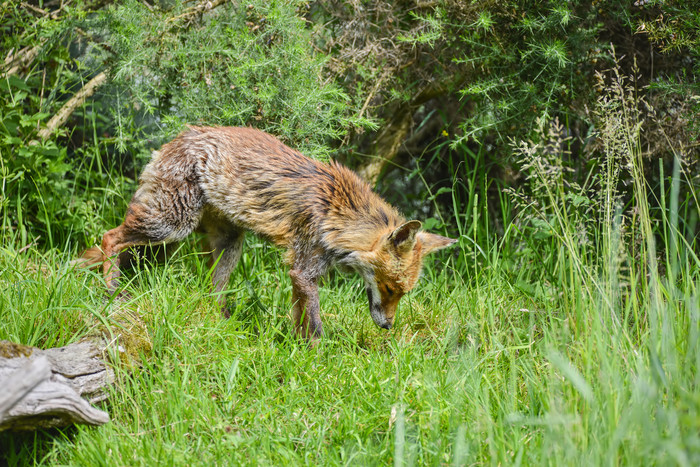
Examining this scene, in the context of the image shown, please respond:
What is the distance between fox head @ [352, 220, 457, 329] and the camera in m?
4.82

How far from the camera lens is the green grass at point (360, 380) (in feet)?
9.37

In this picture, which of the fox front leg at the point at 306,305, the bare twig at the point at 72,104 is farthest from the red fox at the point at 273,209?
the bare twig at the point at 72,104

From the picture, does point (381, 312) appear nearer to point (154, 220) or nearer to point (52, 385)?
point (154, 220)

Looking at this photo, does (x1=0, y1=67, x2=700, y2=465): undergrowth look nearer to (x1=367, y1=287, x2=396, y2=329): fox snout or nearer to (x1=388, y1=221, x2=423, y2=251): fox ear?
(x1=367, y1=287, x2=396, y2=329): fox snout

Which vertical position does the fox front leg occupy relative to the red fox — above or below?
below

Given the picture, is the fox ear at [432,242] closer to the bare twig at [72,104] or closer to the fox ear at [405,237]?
the fox ear at [405,237]

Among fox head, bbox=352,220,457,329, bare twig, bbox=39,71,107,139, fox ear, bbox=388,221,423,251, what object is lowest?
fox head, bbox=352,220,457,329

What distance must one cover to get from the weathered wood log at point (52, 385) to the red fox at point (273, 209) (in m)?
1.30

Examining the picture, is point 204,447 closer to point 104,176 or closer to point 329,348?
point 329,348

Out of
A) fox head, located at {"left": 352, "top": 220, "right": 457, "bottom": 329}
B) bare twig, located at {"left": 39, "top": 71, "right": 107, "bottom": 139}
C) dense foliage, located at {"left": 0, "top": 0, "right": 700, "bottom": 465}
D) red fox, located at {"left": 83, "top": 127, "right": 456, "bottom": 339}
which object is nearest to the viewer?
dense foliage, located at {"left": 0, "top": 0, "right": 700, "bottom": 465}

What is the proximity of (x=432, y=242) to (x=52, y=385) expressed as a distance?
121 inches

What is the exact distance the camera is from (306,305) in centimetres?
492

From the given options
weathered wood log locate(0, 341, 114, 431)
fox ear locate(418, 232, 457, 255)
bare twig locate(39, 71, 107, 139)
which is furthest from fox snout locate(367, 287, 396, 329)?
bare twig locate(39, 71, 107, 139)

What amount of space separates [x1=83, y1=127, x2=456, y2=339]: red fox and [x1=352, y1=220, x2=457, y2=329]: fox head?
1 cm
